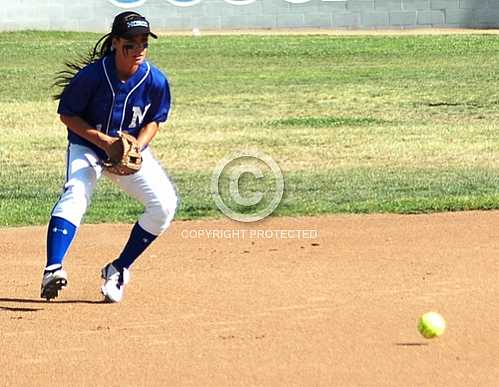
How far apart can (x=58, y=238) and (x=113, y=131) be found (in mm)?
775

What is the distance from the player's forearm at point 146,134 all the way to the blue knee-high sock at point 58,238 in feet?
2.19

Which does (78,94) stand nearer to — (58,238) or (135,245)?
(58,238)

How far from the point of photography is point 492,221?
10.1 meters

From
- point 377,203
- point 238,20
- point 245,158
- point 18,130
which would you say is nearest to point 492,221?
point 377,203

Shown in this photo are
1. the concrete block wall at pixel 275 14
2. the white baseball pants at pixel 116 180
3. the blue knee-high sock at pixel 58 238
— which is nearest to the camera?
the blue knee-high sock at pixel 58 238

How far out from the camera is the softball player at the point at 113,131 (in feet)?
23.7

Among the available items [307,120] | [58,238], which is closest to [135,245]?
[58,238]

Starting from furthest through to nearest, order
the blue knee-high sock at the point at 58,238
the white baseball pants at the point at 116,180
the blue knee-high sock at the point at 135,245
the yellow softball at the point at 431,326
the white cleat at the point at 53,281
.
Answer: the blue knee-high sock at the point at 135,245, the white baseball pants at the point at 116,180, the blue knee-high sock at the point at 58,238, the white cleat at the point at 53,281, the yellow softball at the point at 431,326

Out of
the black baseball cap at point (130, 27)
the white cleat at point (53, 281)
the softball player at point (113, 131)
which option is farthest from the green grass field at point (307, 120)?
the black baseball cap at point (130, 27)

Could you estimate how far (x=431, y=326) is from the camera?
636cm

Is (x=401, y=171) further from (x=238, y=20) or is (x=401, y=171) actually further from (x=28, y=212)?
(x=238, y=20)

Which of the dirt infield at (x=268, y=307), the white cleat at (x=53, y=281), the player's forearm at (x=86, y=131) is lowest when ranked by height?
the dirt infield at (x=268, y=307)

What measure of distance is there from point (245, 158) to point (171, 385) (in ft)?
29.0

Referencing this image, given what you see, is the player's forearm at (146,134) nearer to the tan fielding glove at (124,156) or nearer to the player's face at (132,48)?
the tan fielding glove at (124,156)
